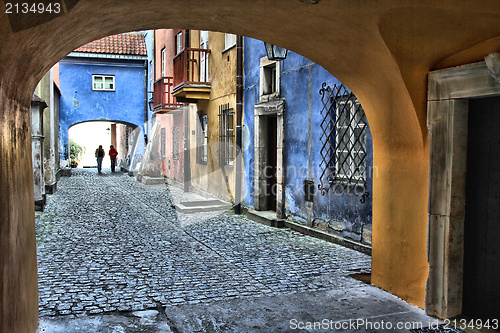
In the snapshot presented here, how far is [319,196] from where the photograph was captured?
8508 mm

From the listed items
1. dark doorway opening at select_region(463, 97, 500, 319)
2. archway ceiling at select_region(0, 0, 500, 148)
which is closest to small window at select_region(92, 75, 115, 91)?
archway ceiling at select_region(0, 0, 500, 148)

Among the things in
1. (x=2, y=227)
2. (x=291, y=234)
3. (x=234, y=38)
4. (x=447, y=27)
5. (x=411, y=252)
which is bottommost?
(x=291, y=234)

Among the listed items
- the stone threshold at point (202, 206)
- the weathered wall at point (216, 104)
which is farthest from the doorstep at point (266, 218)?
the weathered wall at point (216, 104)

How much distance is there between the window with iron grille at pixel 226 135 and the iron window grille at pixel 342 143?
14.9 ft

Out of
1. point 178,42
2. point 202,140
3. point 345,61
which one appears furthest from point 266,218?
point 178,42

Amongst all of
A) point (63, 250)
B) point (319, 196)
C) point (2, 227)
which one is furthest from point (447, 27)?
point (63, 250)

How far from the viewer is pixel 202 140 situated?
15641mm

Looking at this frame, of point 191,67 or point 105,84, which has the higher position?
point 105,84

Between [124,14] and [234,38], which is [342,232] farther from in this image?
[234,38]

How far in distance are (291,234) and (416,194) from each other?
4.29 metres

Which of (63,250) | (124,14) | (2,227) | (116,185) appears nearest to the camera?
(2,227)

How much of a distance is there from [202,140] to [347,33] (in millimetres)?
11445

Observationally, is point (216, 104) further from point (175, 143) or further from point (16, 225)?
point (16, 225)

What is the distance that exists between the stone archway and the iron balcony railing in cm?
960
